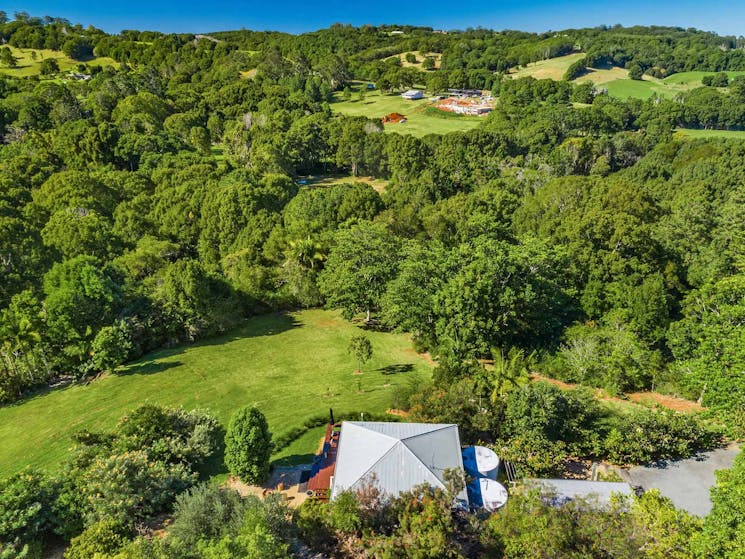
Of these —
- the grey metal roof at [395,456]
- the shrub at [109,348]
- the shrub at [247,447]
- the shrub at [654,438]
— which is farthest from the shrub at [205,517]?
the shrub at [654,438]

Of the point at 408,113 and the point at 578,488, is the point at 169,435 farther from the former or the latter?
the point at 408,113

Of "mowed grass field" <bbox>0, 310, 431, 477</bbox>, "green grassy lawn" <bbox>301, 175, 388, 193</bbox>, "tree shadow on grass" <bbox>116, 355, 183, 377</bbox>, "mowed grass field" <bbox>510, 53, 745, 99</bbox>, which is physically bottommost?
"mowed grass field" <bbox>0, 310, 431, 477</bbox>

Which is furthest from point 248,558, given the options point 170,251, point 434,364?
point 170,251

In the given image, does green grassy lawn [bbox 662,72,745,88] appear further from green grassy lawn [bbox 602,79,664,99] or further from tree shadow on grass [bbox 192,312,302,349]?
tree shadow on grass [bbox 192,312,302,349]

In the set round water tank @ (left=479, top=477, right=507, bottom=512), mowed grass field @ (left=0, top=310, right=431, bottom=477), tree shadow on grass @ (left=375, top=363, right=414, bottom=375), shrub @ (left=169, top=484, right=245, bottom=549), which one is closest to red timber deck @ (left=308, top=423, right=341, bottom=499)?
mowed grass field @ (left=0, top=310, right=431, bottom=477)

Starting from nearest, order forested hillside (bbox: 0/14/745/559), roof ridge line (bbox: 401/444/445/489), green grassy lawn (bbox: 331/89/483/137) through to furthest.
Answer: roof ridge line (bbox: 401/444/445/489) → forested hillside (bbox: 0/14/745/559) → green grassy lawn (bbox: 331/89/483/137)

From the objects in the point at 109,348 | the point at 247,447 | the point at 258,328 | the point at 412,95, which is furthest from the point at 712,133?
the point at 109,348

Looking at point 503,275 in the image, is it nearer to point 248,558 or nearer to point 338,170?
point 248,558
